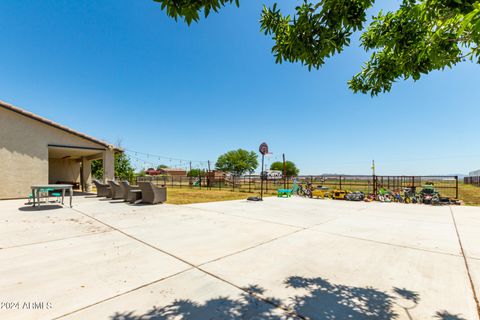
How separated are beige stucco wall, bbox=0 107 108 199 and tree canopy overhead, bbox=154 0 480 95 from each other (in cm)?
1368

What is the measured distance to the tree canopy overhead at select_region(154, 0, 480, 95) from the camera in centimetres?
165

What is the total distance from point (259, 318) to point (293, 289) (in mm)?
645

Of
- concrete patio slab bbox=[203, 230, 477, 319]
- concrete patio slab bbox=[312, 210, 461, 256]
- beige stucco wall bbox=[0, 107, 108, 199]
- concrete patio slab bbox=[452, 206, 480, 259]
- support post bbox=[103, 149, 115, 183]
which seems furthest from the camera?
support post bbox=[103, 149, 115, 183]

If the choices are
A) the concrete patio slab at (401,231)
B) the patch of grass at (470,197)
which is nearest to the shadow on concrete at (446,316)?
the concrete patio slab at (401,231)

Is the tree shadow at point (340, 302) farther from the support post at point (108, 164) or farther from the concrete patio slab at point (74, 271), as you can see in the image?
the support post at point (108, 164)

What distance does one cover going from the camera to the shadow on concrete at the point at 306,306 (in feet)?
6.27

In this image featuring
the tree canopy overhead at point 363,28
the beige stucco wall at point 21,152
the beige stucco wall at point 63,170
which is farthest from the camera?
the beige stucco wall at point 63,170

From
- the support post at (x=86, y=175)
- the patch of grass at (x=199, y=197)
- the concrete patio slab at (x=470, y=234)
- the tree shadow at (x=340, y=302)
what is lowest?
the patch of grass at (x=199, y=197)

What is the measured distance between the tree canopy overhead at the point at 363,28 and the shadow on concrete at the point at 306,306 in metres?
2.34

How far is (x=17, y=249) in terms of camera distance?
11.5 feet

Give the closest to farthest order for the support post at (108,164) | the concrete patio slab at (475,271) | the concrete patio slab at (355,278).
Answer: the concrete patio slab at (355,278) → the concrete patio slab at (475,271) → the support post at (108,164)

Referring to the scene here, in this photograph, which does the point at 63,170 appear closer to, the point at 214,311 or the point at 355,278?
the point at 214,311

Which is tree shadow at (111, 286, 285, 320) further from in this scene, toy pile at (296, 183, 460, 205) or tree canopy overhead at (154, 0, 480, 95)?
toy pile at (296, 183, 460, 205)

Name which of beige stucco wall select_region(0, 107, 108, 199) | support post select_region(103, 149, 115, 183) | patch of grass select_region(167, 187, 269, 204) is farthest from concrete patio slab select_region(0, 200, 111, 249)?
support post select_region(103, 149, 115, 183)
